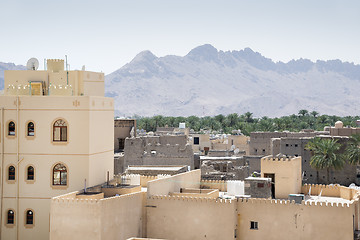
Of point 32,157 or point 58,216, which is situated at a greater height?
point 32,157

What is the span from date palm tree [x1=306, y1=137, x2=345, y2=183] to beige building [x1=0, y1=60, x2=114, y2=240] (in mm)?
29578

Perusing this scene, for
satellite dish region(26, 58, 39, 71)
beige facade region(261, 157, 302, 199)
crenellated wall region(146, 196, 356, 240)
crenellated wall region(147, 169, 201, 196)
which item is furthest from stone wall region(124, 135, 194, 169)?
crenellated wall region(146, 196, 356, 240)

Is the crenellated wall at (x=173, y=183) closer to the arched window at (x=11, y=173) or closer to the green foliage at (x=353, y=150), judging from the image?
the arched window at (x=11, y=173)

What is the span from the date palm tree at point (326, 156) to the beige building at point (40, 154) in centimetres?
2958

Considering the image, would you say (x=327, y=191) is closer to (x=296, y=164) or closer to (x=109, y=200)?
(x=296, y=164)

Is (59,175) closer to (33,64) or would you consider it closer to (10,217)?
(10,217)

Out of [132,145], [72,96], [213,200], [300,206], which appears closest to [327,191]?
[300,206]

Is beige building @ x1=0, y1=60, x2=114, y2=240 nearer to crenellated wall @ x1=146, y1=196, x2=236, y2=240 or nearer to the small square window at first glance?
crenellated wall @ x1=146, y1=196, x2=236, y2=240

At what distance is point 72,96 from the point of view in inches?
945

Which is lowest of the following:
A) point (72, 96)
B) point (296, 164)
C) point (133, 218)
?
point (133, 218)

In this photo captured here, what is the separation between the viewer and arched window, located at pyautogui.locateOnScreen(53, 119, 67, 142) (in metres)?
24.2

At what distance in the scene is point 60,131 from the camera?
79.5 ft

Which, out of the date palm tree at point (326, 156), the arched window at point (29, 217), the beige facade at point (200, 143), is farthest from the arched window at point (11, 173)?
the beige facade at point (200, 143)

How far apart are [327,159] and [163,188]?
92.1ft
